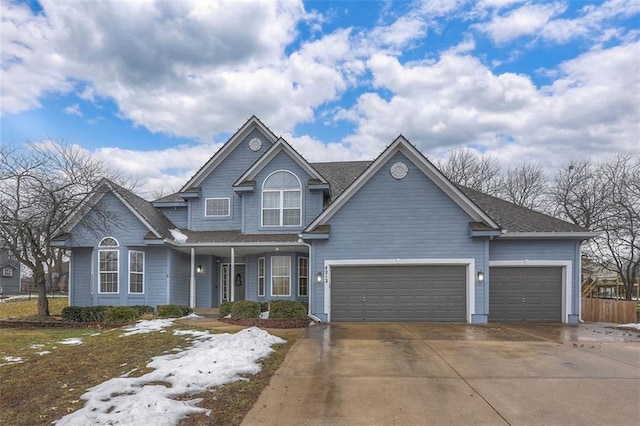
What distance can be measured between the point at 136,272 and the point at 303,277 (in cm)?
691

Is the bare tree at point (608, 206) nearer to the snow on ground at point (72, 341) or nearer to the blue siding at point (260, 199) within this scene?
the blue siding at point (260, 199)

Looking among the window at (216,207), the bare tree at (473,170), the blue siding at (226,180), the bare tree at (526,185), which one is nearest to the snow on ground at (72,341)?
the blue siding at (226,180)

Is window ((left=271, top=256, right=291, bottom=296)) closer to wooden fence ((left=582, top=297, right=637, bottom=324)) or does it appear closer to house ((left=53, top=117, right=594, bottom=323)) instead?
house ((left=53, top=117, right=594, bottom=323))

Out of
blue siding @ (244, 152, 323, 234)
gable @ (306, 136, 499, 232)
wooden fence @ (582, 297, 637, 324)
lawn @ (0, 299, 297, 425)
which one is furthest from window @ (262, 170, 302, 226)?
wooden fence @ (582, 297, 637, 324)

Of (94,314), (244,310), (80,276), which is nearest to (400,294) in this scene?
(244,310)

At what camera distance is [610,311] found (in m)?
17.0

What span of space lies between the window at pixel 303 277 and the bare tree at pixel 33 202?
8670 mm

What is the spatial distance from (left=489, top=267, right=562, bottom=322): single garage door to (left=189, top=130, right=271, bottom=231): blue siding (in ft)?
36.5

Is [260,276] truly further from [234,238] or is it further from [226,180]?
Answer: [226,180]

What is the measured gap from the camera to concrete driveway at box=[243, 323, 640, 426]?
4.91m

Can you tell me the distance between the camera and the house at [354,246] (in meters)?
14.2

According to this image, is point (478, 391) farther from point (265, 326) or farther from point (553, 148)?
point (553, 148)

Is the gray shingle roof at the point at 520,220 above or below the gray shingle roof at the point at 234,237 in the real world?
above

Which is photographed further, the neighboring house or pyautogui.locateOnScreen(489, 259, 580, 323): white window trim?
the neighboring house
